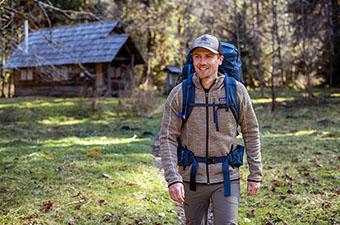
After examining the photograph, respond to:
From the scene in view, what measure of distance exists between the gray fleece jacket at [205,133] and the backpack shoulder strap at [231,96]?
30 mm

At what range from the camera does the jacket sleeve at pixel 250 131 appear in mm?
3396

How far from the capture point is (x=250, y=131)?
136 inches

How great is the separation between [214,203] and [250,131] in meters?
0.65

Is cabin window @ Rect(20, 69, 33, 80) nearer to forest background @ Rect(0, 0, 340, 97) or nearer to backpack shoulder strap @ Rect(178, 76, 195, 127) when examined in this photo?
forest background @ Rect(0, 0, 340, 97)

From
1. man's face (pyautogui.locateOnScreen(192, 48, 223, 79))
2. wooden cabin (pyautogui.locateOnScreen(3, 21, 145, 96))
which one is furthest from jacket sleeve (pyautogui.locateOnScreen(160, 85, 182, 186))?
wooden cabin (pyautogui.locateOnScreen(3, 21, 145, 96))

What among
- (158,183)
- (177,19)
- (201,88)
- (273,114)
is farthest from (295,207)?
(177,19)

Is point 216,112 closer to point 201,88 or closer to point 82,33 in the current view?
point 201,88

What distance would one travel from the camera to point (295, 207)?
578 cm

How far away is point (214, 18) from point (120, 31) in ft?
22.8

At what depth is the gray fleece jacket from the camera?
131 inches

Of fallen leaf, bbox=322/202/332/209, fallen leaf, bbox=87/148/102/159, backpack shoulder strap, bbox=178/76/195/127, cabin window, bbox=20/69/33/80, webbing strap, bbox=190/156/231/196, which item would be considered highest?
cabin window, bbox=20/69/33/80

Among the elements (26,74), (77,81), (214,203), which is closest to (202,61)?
(214,203)

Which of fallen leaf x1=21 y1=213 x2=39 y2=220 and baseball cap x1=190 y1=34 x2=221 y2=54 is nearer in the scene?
baseball cap x1=190 y1=34 x2=221 y2=54

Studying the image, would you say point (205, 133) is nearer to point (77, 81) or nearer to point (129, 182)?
point (129, 182)
